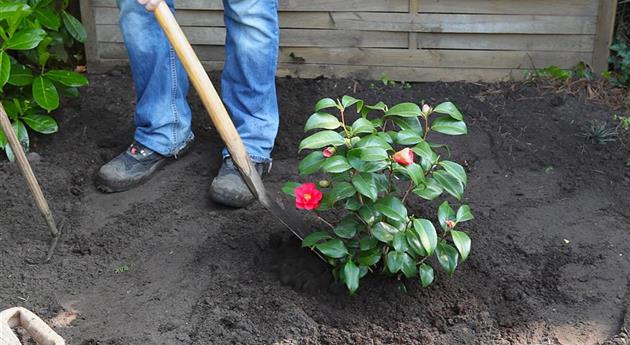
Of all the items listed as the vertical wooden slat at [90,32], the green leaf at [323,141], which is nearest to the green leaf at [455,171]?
the green leaf at [323,141]

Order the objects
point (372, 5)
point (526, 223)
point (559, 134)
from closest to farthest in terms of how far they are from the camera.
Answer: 1. point (526, 223)
2. point (559, 134)
3. point (372, 5)

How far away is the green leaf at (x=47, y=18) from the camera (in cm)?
407

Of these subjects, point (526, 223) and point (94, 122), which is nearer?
point (526, 223)

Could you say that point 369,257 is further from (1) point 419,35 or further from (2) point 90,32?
(2) point 90,32

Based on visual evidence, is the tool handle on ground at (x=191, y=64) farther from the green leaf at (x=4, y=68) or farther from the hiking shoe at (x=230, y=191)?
the green leaf at (x=4, y=68)

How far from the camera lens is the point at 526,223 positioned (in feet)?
11.4

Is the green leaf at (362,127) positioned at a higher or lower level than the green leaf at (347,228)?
higher

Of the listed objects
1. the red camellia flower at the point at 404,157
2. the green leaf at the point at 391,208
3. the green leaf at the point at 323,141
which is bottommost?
the green leaf at the point at 391,208

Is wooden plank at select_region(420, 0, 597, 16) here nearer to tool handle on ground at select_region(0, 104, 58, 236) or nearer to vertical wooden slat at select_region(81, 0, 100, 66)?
vertical wooden slat at select_region(81, 0, 100, 66)

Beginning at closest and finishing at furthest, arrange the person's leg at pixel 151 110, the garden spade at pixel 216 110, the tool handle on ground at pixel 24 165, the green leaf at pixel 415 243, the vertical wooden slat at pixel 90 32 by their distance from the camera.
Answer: the green leaf at pixel 415 243 → the garden spade at pixel 216 110 → the tool handle on ground at pixel 24 165 → the person's leg at pixel 151 110 → the vertical wooden slat at pixel 90 32

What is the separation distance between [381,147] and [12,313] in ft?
3.85

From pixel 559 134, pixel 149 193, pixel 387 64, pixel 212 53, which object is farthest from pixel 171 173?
pixel 559 134

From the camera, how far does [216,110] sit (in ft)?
10.0

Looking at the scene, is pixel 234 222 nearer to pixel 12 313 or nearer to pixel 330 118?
pixel 330 118
